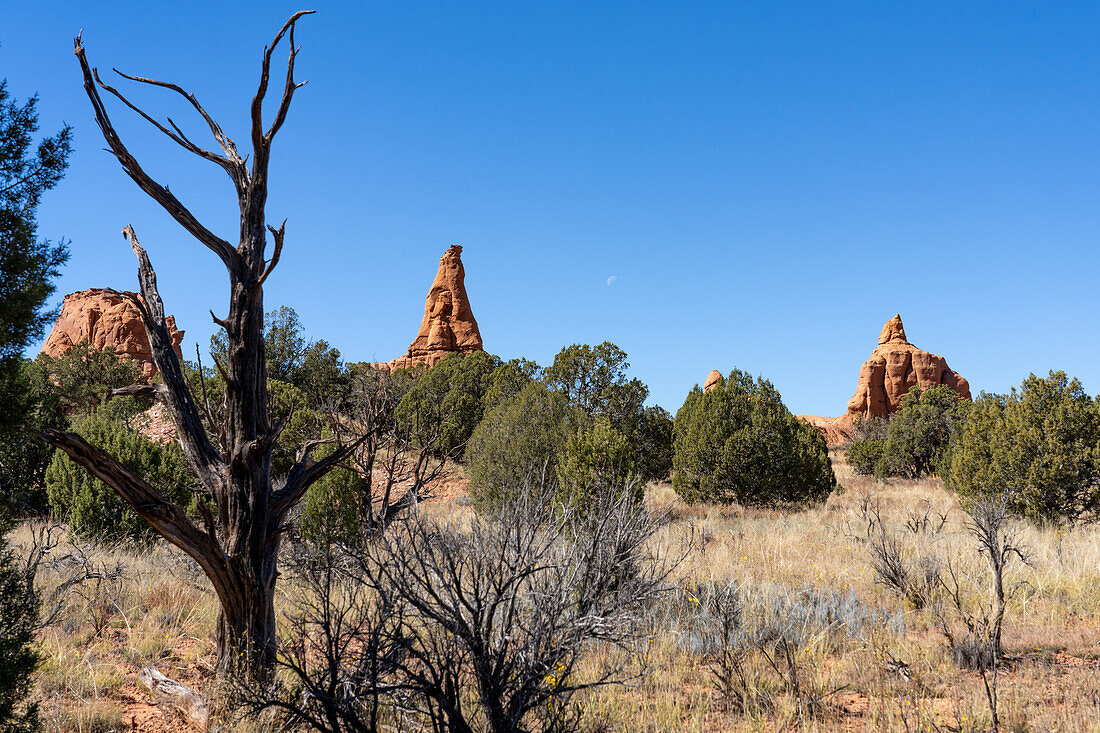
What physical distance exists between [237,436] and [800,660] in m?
4.99

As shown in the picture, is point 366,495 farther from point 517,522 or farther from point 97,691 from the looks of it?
point 517,522

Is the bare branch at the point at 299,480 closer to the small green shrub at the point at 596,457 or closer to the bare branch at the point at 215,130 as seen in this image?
the bare branch at the point at 215,130

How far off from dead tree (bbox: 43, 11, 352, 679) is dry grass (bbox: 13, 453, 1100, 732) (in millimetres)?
590

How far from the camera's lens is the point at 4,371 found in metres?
3.85

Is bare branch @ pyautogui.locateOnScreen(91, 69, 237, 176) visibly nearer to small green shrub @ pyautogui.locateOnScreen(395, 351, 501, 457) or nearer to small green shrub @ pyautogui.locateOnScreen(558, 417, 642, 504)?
small green shrub @ pyautogui.locateOnScreen(558, 417, 642, 504)

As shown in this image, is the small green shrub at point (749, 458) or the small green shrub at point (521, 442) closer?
the small green shrub at point (521, 442)

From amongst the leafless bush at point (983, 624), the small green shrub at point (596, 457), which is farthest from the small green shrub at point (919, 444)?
the leafless bush at point (983, 624)

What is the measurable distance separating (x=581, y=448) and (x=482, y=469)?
3744 mm

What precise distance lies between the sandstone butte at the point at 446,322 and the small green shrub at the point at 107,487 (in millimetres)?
51486

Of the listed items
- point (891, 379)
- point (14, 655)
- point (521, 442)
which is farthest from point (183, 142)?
point (891, 379)

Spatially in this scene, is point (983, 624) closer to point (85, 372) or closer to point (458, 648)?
point (458, 648)

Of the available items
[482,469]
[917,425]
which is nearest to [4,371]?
[482,469]

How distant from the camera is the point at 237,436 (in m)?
4.65

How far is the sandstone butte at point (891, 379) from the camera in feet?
209
